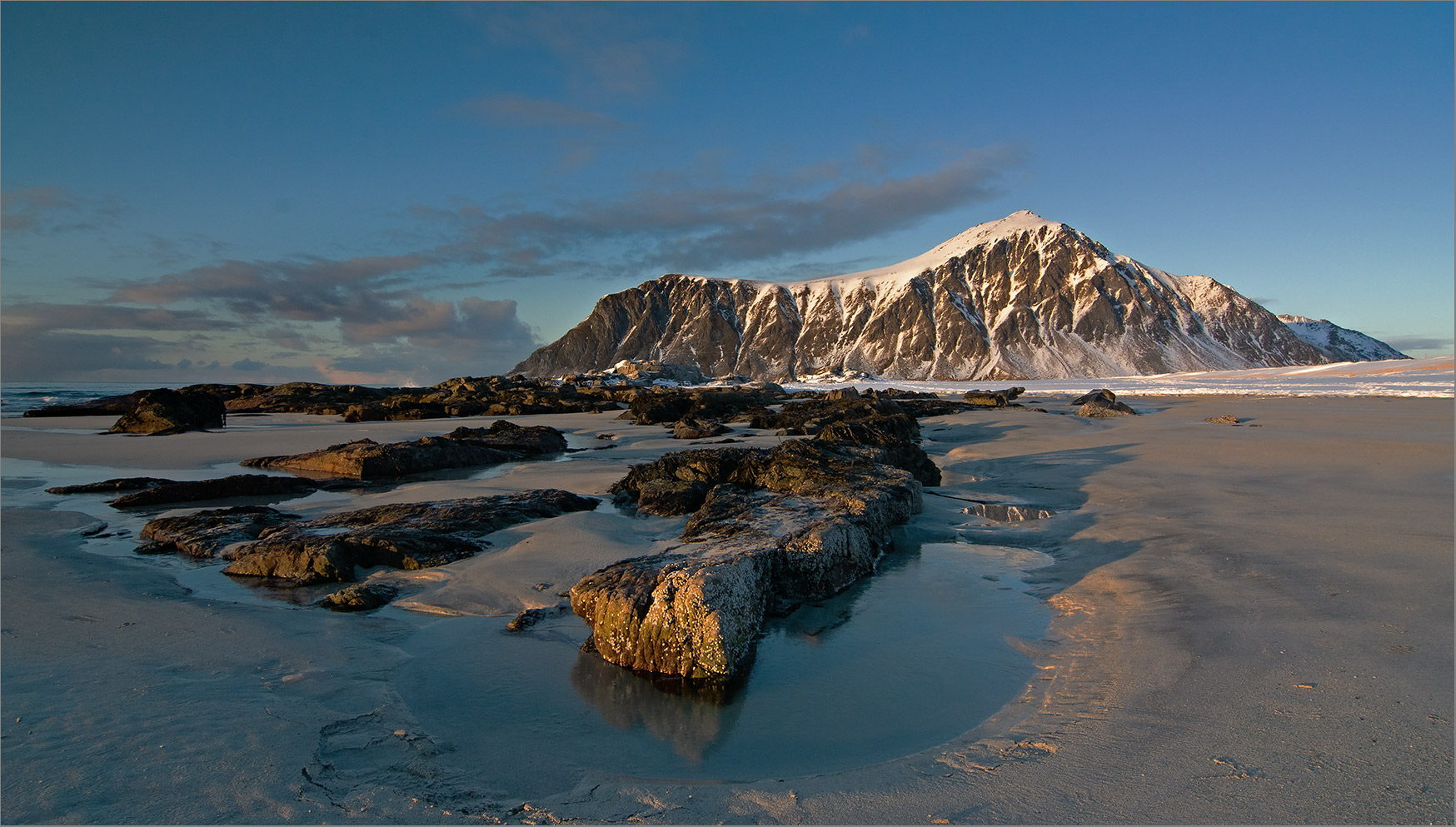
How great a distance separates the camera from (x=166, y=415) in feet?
64.6

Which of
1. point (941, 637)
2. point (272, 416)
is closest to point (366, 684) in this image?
point (941, 637)

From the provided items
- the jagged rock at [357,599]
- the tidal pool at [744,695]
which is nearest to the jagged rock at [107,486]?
the jagged rock at [357,599]

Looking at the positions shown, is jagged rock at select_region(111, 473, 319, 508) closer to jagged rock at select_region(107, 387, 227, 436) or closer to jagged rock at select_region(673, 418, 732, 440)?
jagged rock at select_region(673, 418, 732, 440)

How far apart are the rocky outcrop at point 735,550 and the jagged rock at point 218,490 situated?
479 cm

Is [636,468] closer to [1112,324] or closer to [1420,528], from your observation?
[1420,528]

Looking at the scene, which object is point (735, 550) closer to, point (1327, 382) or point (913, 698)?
point (913, 698)

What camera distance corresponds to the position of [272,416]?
1127 inches

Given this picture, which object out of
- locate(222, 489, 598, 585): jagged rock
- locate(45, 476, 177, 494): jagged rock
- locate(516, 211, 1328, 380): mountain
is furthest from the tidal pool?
locate(516, 211, 1328, 380): mountain

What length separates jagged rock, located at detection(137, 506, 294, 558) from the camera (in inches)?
264

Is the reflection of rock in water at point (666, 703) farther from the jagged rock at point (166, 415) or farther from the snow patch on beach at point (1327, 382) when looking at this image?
the snow patch on beach at point (1327, 382)

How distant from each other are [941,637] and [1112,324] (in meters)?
176

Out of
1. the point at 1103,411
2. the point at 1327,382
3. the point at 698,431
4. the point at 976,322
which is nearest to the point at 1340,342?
the point at 976,322

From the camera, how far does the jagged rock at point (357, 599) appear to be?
17.1 feet

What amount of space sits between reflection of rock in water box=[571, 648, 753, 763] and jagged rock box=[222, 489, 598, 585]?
2.81 metres
